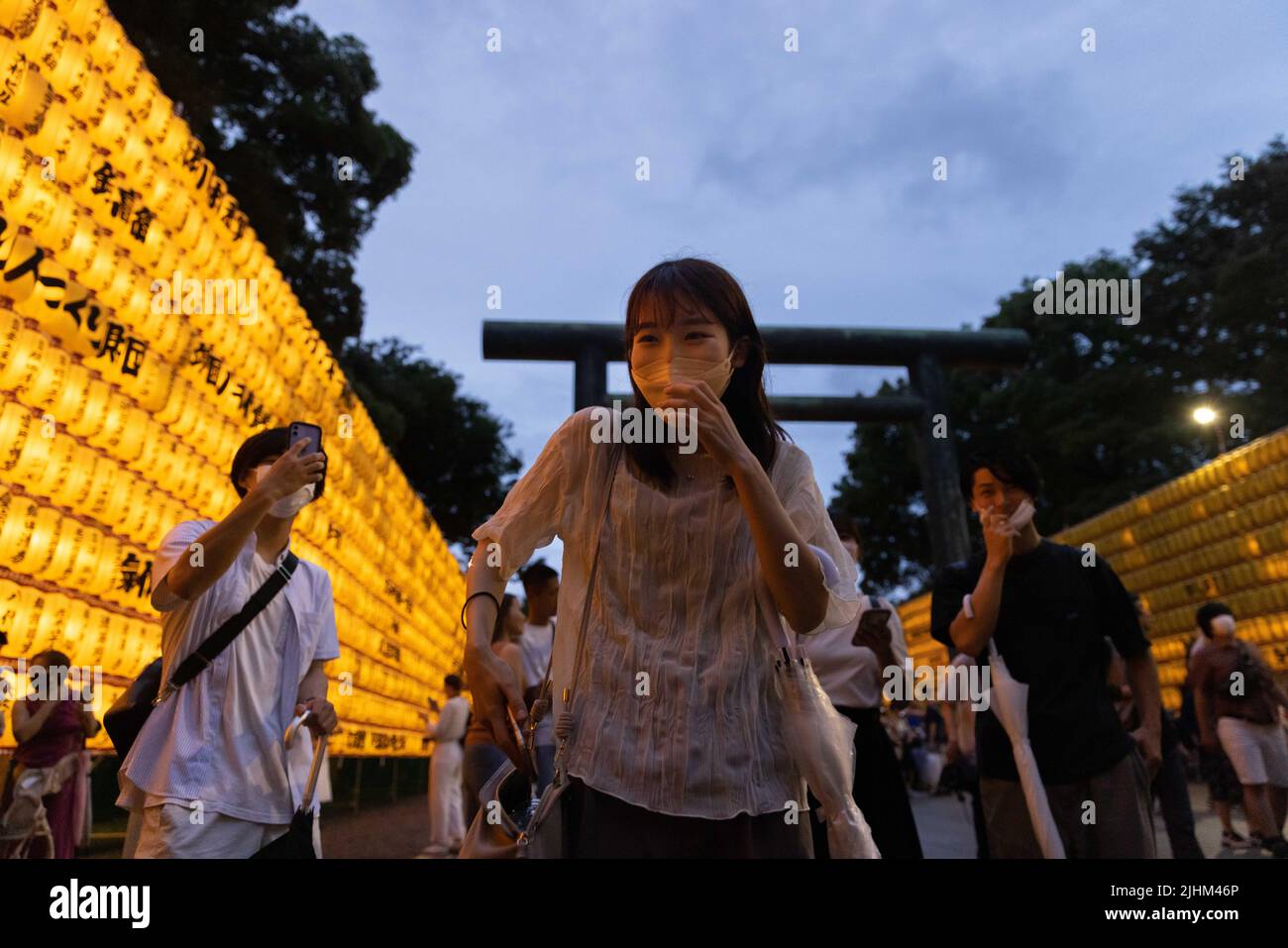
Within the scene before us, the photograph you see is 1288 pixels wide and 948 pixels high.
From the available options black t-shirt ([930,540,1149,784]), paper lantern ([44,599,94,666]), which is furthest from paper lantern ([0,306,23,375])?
black t-shirt ([930,540,1149,784])

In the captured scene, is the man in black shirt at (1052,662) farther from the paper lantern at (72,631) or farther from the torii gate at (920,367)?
the torii gate at (920,367)

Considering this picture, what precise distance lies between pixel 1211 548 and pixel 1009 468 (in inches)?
388

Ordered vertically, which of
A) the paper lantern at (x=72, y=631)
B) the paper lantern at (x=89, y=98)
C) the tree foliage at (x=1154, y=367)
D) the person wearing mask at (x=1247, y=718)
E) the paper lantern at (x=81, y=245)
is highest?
the tree foliage at (x=1154, y=367)

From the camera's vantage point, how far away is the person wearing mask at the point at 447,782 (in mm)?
9188

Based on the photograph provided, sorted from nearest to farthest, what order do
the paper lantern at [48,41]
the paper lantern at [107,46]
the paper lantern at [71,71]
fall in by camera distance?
the paper lantern at [48,41] < the paper lantern at [71,71] < the paper lantern at [107,46]

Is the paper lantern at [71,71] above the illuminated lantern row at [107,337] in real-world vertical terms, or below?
above

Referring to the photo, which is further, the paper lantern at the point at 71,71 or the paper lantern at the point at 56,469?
the paper lantern at the point at 71,71

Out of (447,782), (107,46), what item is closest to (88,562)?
(107,46)

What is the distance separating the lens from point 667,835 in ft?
4.69

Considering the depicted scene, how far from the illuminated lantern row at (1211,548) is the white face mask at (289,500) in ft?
27.7

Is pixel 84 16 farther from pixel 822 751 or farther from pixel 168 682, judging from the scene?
pixel 822 751

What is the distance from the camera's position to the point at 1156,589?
42.3 ft

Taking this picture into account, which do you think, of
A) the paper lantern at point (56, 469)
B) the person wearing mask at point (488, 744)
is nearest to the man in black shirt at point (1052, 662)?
the person wearing mask at point (488, 744)

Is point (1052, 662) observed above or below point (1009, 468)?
below
